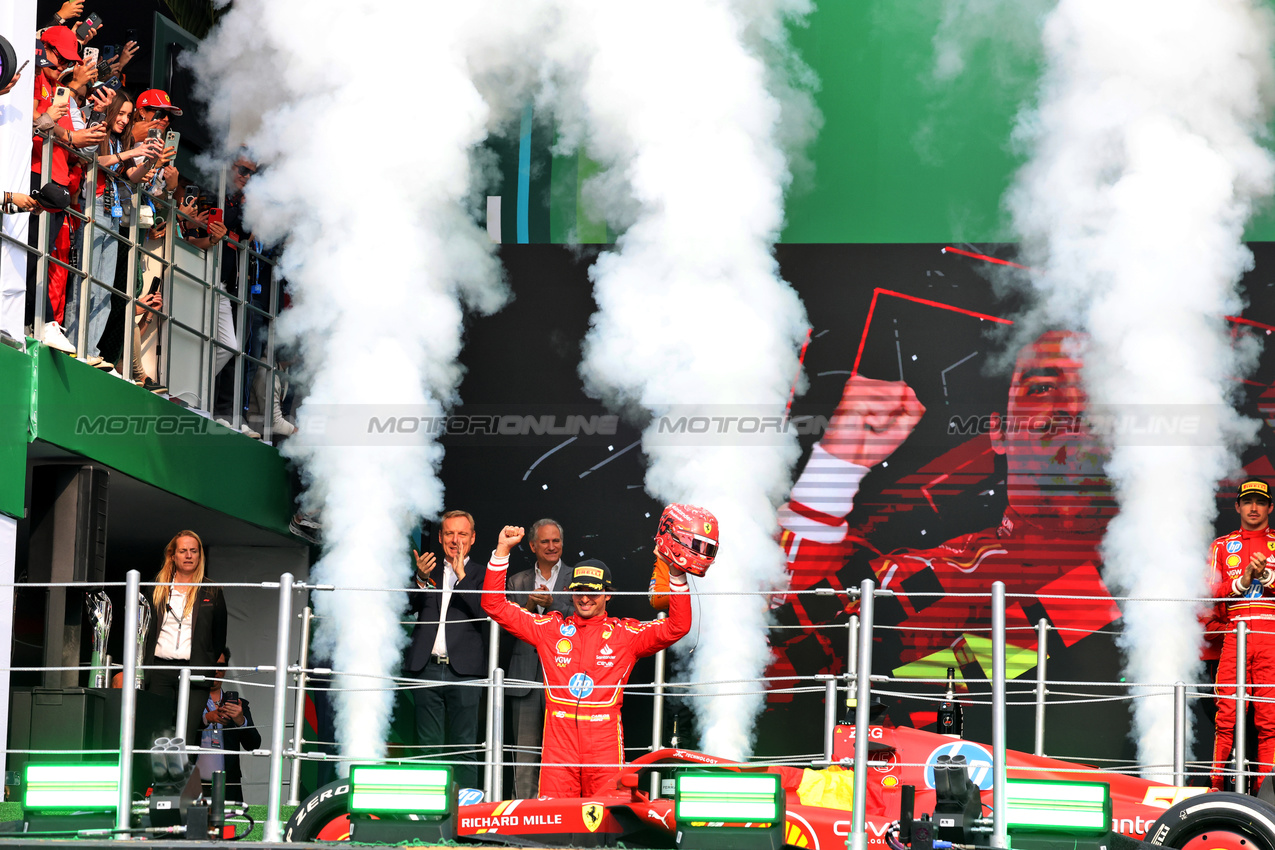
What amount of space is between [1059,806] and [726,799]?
0.97m

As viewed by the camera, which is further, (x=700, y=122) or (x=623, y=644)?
(x=700, y=122)

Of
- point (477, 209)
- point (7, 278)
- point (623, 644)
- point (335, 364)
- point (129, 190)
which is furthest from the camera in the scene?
point (477, 209)

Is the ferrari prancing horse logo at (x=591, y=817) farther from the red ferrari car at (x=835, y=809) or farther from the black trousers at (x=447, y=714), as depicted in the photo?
the black trousers at (x=447, y=714)

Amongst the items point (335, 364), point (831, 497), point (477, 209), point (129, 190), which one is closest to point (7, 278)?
point (129, 190)

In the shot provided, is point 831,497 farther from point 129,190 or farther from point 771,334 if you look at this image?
point 129,190

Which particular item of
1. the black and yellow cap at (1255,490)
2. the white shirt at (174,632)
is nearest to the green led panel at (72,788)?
the white shirt at (174,632)

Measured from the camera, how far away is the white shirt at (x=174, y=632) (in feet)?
24.9

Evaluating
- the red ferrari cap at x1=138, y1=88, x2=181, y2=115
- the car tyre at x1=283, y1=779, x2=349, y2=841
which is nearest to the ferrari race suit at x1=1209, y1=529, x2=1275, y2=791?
the car tyre at x1=283, y1=779, x2=349, y2=841

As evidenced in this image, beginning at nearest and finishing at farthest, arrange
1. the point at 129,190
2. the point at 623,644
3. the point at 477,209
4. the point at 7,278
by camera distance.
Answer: the point at 623,644 < the point at 7,278 < the point at 129,190 < the point at 477,209

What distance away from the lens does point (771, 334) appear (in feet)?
31.3

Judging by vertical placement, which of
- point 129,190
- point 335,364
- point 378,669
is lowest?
point 378,669

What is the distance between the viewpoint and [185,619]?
7.61 meters

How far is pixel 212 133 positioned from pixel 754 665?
473 cm

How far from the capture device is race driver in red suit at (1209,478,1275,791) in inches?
287
